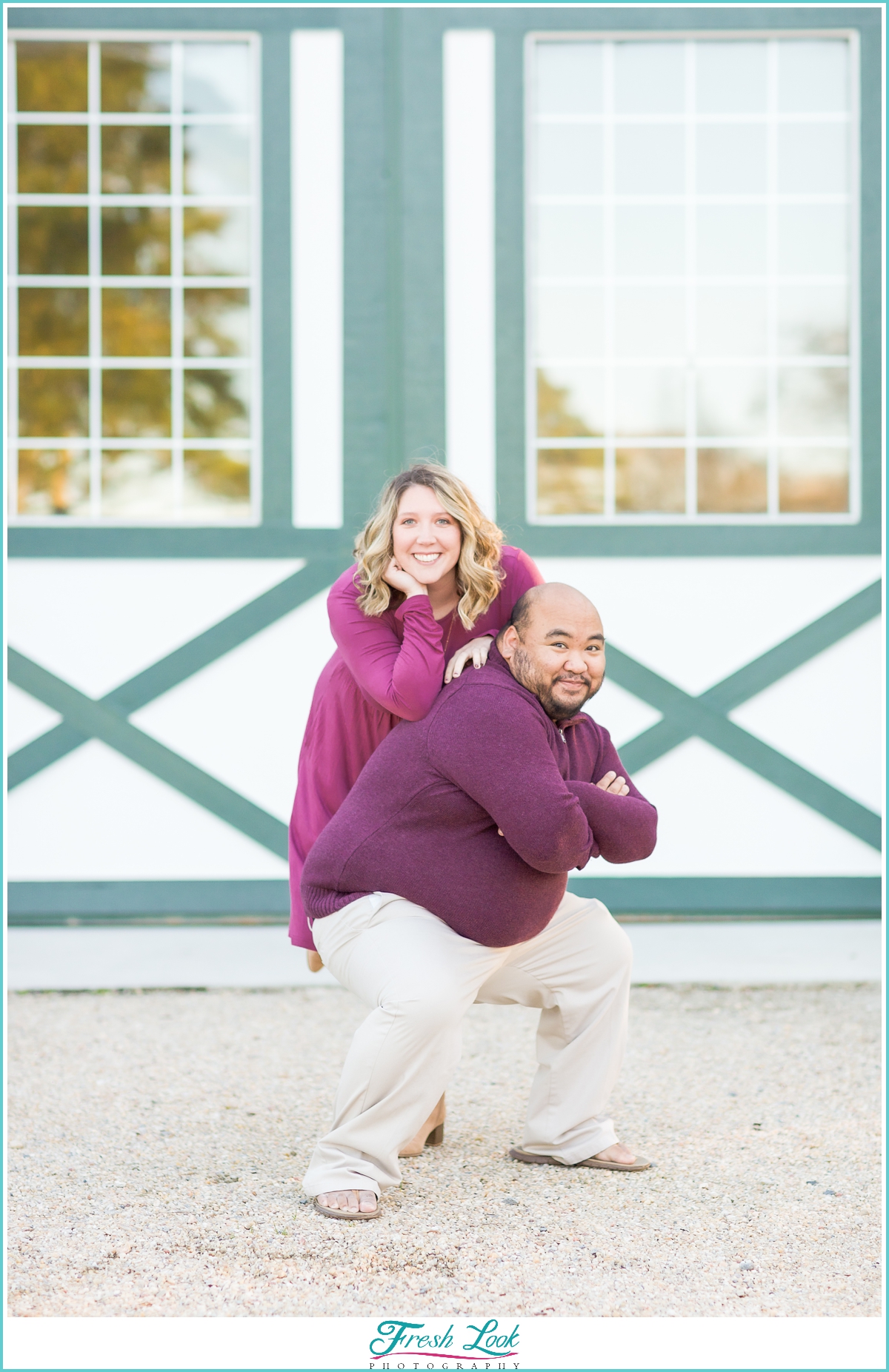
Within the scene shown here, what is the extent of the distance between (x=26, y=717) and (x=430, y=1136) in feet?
9.31

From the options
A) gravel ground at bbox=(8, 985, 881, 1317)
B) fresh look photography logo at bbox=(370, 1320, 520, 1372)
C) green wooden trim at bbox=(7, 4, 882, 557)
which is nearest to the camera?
fresh look photography logo at bbox=(370, 1320, 520, 1372)

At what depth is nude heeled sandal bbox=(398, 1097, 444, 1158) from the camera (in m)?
2.74

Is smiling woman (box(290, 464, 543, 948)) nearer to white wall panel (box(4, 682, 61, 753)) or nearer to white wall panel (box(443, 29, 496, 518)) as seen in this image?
white wall panel (box(443, 29, 496, 518))

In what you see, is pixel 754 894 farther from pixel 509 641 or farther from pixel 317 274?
pixel 317 274

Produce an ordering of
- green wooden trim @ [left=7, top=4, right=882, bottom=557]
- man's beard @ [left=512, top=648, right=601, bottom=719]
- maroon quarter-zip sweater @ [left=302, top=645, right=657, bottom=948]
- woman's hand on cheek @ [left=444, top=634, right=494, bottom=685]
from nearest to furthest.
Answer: maroon quarter-zip sweater @ [left=302, top=645, right=657, bottom=948], man's beard @ [left=512, top=648, right=601, bottom=719], woman's hand on cheek @ [left=444, top=634, right=494, bottom=685], green wooden trim @ [left=7, top=4, right=882, bottom=557]

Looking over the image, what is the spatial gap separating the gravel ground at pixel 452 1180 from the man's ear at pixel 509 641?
1116 mm

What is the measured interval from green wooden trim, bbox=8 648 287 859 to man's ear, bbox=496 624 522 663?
261 centimetres

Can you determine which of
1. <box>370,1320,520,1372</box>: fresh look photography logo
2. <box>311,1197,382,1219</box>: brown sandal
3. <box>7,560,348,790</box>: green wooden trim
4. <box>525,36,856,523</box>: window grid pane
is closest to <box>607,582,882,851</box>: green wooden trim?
<box>525,36,856,523</box>: window grid pane

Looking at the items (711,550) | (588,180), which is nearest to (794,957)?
(711,550)

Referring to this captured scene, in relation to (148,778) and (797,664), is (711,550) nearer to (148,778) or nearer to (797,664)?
(797,664)

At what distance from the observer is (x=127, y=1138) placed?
2871 mm

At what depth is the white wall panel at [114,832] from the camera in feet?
16.2

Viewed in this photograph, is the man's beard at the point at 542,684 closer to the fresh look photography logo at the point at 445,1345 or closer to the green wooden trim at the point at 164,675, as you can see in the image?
the fresh look photography logo at the point at 445,1345

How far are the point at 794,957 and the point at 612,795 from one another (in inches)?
96.8
